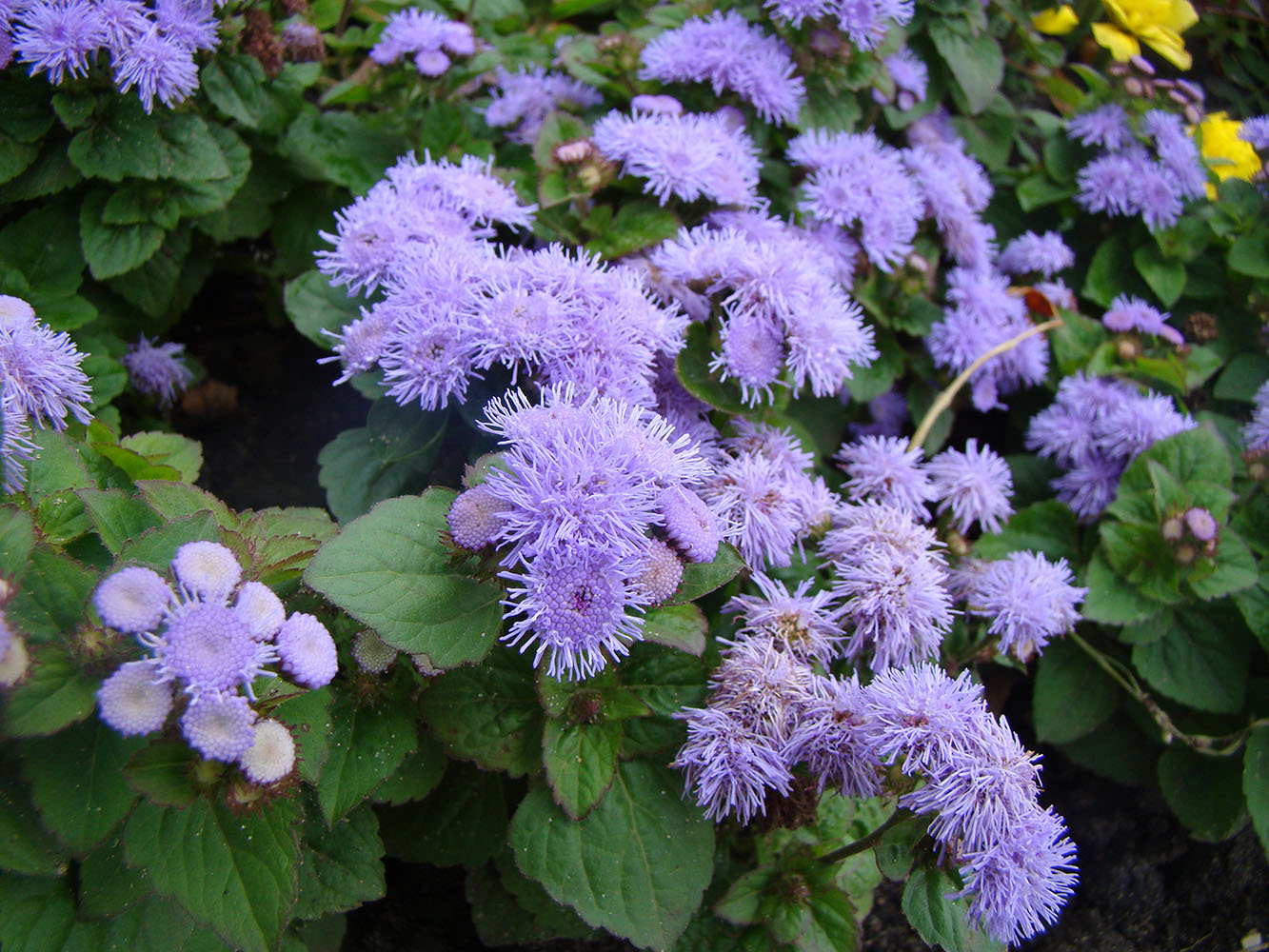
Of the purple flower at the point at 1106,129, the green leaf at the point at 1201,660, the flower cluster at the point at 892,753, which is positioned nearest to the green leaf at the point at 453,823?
the flower cluster at the point at 892,753

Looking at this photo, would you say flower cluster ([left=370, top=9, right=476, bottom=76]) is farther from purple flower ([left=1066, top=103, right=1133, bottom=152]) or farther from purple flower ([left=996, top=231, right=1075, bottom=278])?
purple flower ([left=1066, top=103, right=1133, bottom=152])

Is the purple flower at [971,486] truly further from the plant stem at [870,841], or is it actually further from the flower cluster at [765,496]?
the plant stem at [870,841]

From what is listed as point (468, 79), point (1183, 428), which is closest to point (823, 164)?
point (468, 79)

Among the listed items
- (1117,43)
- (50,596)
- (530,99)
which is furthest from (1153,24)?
(50,596)

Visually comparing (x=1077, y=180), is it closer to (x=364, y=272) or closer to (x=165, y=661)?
(x=364, y=272)

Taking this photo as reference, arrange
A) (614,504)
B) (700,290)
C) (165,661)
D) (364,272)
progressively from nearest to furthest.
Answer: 1. (165,661)
2. (614,504)
3. (364,272)
4. (700,290)

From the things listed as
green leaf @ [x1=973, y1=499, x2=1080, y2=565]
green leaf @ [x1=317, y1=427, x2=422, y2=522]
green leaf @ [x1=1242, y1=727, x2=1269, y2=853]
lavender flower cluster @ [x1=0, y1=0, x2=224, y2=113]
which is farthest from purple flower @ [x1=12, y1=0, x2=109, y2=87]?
green leaf @ [x1=1242, y1=727, x2=1269, y2=853]

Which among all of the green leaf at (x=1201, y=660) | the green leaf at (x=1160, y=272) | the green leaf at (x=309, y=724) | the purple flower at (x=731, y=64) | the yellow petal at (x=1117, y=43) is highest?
the yellow petal at (x=1117, y=43)
